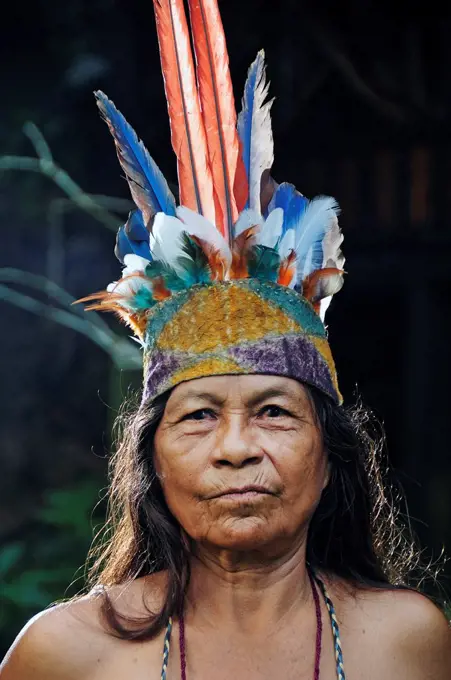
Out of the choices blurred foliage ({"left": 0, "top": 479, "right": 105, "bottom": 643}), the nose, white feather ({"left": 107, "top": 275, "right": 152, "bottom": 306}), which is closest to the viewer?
the nose

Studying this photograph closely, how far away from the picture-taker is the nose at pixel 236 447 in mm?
2508

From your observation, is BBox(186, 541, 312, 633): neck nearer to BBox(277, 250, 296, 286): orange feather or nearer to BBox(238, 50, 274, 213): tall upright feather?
BBox(277, 250, 296, 286): orange feather

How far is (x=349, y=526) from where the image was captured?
2.91m

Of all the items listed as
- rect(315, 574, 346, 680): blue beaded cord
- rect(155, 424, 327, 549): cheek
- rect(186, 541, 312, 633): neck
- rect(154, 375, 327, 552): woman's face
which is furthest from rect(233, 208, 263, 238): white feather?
rect(315, 574, 346, 680): blue beaded cord

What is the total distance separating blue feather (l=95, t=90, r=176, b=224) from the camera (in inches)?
111

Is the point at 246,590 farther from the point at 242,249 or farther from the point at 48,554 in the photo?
the point at 48,554

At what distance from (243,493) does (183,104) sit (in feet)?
2.92

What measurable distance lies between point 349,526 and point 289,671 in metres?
0.43

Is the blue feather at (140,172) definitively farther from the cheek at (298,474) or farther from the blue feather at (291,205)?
the cheek at (298,474)

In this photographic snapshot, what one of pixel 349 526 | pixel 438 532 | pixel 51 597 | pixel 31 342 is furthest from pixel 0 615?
pixel 349 526

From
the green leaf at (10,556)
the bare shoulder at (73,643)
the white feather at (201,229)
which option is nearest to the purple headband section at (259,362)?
the white feather at (201,229)

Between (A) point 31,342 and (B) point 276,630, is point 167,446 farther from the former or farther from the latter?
(A) point 31,342

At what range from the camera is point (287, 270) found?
8.91 feet

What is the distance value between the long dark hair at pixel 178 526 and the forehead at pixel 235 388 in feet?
0.24
